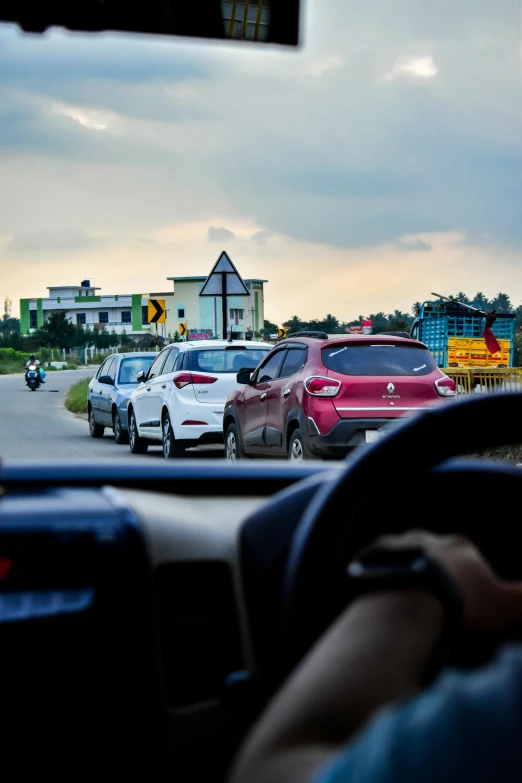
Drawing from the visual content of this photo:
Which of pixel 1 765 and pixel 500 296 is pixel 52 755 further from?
pixel 500 296

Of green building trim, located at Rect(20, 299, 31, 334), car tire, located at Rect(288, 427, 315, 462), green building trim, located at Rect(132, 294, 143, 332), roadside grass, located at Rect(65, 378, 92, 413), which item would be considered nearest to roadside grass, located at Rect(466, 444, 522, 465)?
car tire, located at Rect(288, 427, 315, 462)

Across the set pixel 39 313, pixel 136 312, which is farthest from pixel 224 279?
pixel 39 313

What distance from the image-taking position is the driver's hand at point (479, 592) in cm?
116

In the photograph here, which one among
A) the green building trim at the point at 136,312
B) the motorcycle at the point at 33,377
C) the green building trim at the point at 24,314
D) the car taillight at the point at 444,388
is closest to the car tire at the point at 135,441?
the car taillight at the point at 444,388

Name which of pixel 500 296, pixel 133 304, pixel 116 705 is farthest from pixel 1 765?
pixel 133 304

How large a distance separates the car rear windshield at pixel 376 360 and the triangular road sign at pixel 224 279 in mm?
8453

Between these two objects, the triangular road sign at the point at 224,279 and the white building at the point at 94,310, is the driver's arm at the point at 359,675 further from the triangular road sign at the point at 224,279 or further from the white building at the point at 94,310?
the white building at the point at 94,310

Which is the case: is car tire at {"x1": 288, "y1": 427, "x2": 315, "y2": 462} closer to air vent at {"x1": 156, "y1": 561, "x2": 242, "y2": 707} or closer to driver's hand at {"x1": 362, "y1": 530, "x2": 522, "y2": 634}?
air vent at {"x1": 156, "y1": 561, "x2": 242, "y2": 707}

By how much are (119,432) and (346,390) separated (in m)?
9.27

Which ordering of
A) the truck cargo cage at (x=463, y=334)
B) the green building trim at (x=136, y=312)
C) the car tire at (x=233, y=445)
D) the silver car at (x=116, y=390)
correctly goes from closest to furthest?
the car tire at (x=233, y=445) < the silver car at (x=116, y=390) < the truck cargo cage at (x=463, y=334) < the green building trim at (x=136, y=312)

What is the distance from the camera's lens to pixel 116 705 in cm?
181

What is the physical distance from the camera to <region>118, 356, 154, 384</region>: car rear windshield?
66.1 feet

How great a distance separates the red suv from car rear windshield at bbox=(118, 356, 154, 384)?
813cm

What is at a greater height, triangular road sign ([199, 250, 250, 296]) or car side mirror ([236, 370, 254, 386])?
triangular road sign ([199, 250, 250, 296])
